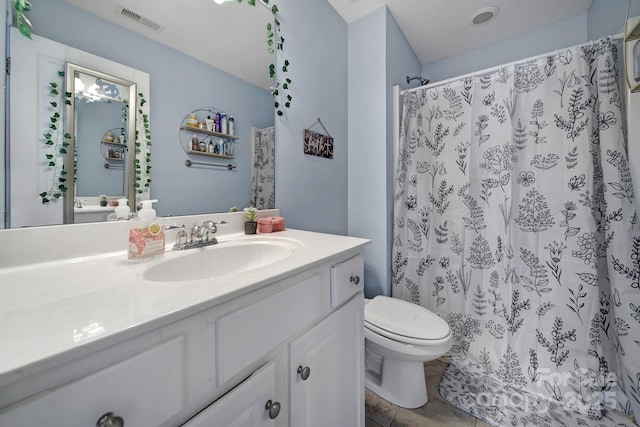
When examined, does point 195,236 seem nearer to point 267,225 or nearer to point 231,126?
point 267,225

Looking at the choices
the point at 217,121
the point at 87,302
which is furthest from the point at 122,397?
the point at 217,121

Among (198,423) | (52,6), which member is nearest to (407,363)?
(198,423)

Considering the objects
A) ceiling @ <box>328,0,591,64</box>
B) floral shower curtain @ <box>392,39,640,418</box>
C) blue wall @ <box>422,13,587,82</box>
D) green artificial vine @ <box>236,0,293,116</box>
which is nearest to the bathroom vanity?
green artificial vine @ <box>236,0,293,116</box>

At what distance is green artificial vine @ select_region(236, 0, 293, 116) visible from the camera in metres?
1.22

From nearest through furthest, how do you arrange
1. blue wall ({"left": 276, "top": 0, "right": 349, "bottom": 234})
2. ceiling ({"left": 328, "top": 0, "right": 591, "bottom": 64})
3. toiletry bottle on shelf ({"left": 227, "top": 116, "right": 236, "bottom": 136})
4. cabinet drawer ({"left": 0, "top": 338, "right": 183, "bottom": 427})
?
cabinet drawer ({"left": 0, "top": 338, "right": 183, "bottom": 427}) < toiletry bottle on shelf ({"left": 227, "top": 116, "right": 236, "bottom": 136}) < blue wall ({"left": 276, "top": 0, "right": 349, "bottom": 234}) < ceiling ({"left": 328, "top": 0, "right": 591, "bottom": 64})

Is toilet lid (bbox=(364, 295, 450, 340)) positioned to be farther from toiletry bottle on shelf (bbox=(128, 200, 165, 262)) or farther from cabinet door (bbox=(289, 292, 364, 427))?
toiletry bottle on shelf (bbox=(128, 200, 165, 262))

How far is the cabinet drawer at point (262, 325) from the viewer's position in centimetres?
47

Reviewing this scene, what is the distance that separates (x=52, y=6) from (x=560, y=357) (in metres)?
2.48

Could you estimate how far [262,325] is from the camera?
0.54m

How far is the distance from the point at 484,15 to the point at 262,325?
2.38m

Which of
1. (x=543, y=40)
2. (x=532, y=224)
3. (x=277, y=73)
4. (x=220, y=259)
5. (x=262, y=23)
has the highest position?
(x=543, y=40)

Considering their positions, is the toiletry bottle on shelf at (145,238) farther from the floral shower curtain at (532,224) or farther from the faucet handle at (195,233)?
the floral shower curtain at (532,224)

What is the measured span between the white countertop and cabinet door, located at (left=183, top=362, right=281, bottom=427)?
0.64 ft

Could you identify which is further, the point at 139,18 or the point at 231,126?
the point at 231,126
